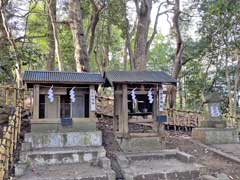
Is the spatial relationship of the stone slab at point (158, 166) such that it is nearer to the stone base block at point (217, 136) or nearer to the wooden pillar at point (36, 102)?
the stone base block at point (217, 136)

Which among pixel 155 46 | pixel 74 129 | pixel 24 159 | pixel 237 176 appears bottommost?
pixel 237 176

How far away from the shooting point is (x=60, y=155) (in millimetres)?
6953

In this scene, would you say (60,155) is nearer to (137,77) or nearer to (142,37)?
(137,77)

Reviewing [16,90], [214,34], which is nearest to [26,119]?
[16,90]

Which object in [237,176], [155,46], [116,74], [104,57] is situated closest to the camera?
[237,176]

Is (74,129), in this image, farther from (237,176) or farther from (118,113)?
(237,176)

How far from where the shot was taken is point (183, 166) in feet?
22.2

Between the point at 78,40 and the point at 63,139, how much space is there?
5.13 metres

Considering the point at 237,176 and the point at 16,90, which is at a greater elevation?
the point at 16,90

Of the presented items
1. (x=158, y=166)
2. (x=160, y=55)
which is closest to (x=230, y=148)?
(x=158, y=166)

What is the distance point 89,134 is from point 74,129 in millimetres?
512

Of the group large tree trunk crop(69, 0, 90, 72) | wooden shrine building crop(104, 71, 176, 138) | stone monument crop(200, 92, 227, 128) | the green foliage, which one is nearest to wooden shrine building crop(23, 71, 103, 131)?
wooden shrine building crop(104, 71, 176, 138)

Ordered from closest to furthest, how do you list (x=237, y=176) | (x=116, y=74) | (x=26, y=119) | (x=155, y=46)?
(x=237, y=176) → (x=116, y=74) → (x=26, y=119) → (x=155, y=46)

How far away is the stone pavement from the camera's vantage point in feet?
26.7
